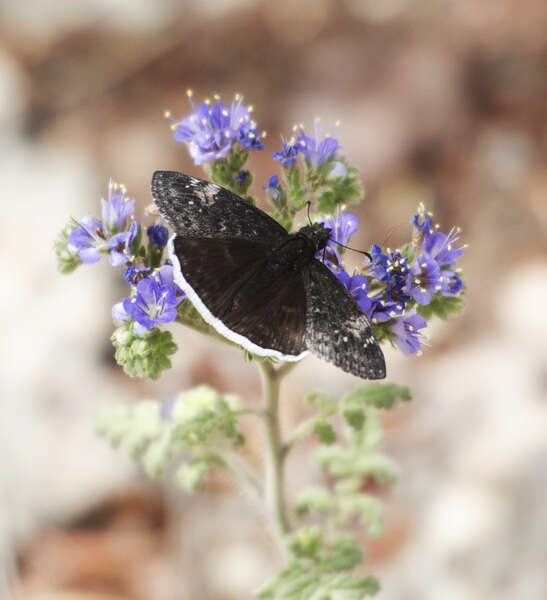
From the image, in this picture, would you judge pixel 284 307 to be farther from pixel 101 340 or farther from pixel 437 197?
pixel 437 197

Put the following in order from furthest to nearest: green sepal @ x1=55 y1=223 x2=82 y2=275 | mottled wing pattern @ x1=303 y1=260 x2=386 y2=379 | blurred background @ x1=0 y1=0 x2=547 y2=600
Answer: blurred background @ x1=0 y1=0 x2=547 y2=600 < green sepal @ x1=55 y1=223 x2=82 y2=275 < mottled wing pattern @ x1=303 y1=260 x2=386 y2=379

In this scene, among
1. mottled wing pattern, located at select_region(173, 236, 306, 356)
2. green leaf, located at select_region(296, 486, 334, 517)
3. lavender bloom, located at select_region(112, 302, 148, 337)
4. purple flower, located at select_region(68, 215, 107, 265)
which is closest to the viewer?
mottled wing pattern, located at select_region(173, 236, 306, 356)

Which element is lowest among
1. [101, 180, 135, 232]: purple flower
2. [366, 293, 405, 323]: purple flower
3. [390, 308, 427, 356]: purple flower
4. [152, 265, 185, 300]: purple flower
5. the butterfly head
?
[390, 308, 427, 356]: purple flower

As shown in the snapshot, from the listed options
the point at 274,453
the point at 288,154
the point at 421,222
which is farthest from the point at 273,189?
the point at 274,453

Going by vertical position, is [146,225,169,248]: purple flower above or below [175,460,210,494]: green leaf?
above

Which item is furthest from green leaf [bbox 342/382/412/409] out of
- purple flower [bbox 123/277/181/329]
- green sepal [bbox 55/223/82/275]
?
green sepal [bbox 55/223/82/275]

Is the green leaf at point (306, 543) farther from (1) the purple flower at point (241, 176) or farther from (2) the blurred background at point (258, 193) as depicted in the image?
(1) the purple flower at point (241, 176)

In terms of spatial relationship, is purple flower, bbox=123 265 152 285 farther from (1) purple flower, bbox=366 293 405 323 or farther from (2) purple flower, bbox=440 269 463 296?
(2) purple flower, bbox=440 269 463 296
